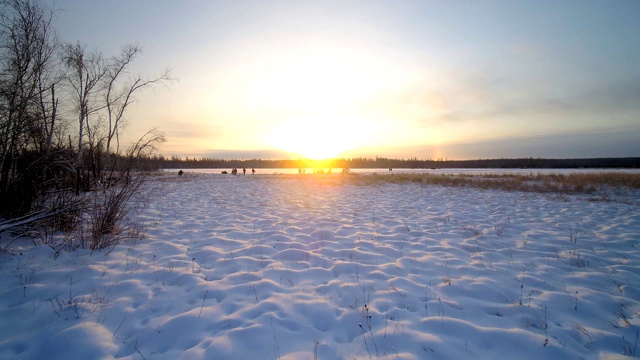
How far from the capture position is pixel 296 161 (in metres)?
130

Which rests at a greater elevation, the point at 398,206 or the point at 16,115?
the point at 16,115

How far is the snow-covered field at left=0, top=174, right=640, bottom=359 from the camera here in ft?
8.04

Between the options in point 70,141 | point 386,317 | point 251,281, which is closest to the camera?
point 386,317

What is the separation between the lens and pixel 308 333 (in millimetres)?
2660

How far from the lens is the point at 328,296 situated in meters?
3.40

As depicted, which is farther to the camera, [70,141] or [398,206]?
[70,141]

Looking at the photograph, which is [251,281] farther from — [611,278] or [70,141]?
[70,141]

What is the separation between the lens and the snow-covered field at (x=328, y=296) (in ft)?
8.04

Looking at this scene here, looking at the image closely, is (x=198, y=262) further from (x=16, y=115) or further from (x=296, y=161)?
(x=296, y=161)

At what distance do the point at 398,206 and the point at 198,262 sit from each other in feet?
25.7

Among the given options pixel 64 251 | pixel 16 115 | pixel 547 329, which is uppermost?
pixel 16 115

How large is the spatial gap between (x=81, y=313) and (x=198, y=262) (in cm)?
170

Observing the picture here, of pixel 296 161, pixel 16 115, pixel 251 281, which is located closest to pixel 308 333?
pixel 251 281

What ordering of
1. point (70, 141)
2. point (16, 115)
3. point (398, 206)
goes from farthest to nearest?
point (70, 141) < point (398, 206) < point (16, 115)
